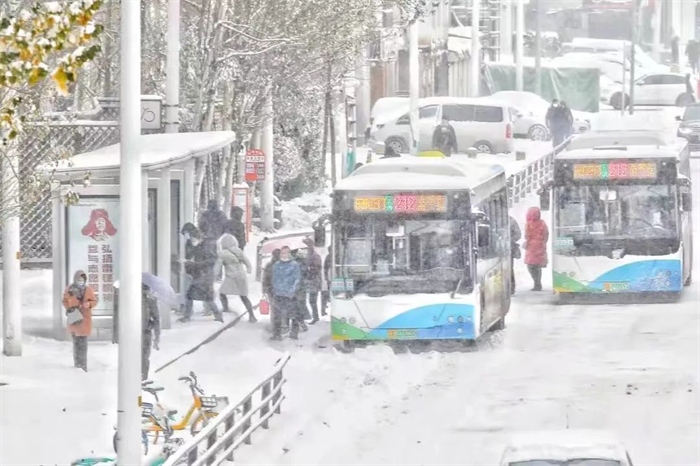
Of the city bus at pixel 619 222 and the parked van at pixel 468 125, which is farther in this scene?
the parked van at pixel 468 125

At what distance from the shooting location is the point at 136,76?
45.5ft

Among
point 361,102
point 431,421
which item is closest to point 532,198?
point 361,102

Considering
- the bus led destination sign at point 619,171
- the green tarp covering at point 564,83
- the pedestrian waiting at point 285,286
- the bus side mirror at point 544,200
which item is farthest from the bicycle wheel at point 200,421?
the green tarp covering at point 564,83

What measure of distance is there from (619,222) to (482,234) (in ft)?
18.8

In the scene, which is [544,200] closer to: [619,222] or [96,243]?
[619,222]

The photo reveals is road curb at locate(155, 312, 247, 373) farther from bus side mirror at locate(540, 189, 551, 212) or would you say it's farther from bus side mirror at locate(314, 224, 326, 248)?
bus side mirror at locate(540, 189, 551, 212)

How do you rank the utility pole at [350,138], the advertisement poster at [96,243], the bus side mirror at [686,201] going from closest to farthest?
the advertisement poster at [96,243]
the bus side mirror at [686,201]
the utility pole at [350,138]

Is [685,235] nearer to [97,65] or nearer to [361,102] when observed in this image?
[97,65]

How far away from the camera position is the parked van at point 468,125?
169 feet

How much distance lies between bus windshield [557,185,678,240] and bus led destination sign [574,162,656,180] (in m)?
0.15

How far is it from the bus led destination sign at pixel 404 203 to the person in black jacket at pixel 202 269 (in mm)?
3220

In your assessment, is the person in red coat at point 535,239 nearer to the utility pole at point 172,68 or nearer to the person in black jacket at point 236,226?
the person in black jacket at point 236,226

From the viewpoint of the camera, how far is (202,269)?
25.7m

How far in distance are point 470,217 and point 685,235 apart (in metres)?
7.71
